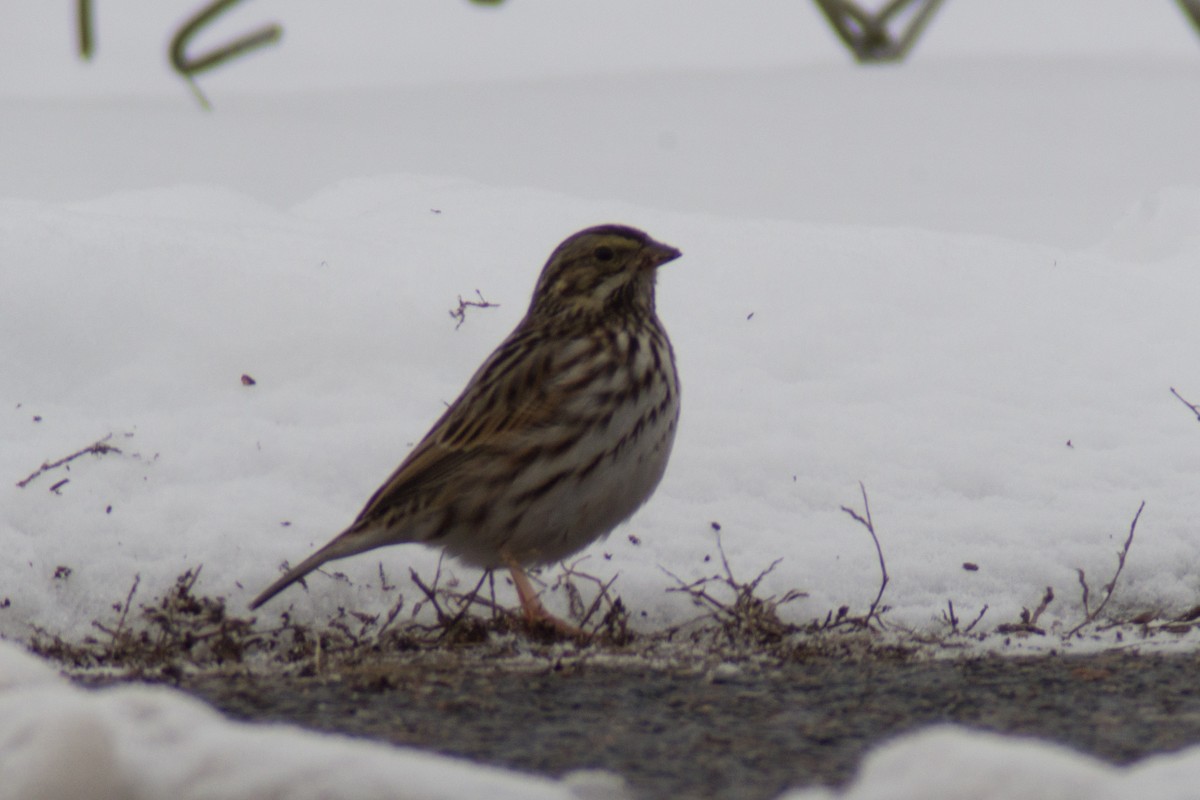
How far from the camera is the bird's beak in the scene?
548 centimetres

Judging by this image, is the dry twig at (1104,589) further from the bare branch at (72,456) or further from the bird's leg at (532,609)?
the bare branch at (72,456)

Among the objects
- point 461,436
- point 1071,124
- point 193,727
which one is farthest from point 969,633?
point 1071,124

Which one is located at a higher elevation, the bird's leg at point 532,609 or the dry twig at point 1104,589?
the dry twig at point 1104,589

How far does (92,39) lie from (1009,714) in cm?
261

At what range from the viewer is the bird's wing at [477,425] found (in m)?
5.02

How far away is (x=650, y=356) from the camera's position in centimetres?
522

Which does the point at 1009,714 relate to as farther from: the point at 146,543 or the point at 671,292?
the point at 671,292

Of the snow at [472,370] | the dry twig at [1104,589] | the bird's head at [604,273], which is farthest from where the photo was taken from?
the bird's head at [604,273]

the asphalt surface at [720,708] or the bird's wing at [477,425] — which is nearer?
the asphalt surface at [720,708]

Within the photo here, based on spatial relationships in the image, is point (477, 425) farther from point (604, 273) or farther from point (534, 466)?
point (604, 273)

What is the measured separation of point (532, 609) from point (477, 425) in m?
0.61

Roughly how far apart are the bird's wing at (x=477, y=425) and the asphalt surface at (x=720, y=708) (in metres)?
0.75

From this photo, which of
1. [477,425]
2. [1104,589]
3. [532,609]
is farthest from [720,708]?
[1104,589]

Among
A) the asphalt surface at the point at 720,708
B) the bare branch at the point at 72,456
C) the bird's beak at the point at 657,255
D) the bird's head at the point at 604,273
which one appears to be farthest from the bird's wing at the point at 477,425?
the bare branch at the point at 72,456
